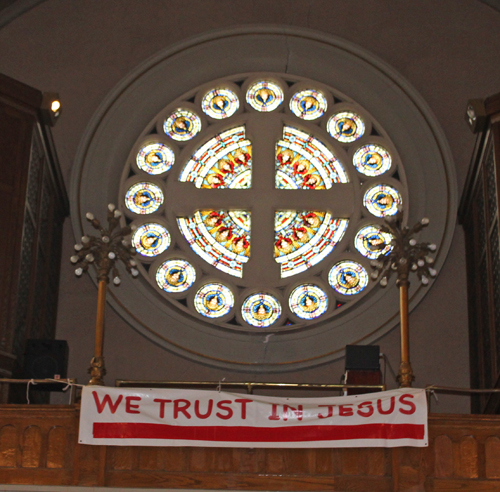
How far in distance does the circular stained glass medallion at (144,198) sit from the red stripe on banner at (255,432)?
13.6ft

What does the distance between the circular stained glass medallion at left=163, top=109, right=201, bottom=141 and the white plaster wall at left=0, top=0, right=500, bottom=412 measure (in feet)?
2.46

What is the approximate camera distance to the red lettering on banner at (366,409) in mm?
7463

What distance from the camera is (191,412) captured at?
24.6 ft

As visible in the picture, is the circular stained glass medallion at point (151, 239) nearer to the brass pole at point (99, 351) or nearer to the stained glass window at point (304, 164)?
the stained glass window at point (304, 164)

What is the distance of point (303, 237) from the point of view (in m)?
11.2

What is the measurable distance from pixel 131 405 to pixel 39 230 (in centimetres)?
290

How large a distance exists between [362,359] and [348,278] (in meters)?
2.23

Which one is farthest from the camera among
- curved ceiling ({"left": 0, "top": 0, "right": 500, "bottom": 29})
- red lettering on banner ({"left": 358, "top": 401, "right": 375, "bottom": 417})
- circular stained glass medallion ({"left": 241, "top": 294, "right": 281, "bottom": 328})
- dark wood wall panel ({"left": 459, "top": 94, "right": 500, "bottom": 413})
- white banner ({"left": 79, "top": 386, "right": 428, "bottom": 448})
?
curved ceiling ({"left": 0, "top": 0, "right": 500, "bottom": 29})

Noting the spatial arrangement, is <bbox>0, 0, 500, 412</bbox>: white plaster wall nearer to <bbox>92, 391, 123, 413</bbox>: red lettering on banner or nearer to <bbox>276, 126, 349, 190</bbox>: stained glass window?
<bbox>276, 126, 349, 190</bbox>: stained glass window

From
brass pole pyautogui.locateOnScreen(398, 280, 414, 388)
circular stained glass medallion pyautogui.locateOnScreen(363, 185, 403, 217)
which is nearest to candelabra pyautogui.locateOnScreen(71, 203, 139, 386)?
brass pole pyautogui.locateOnScreen(398, 280, 414, 388)

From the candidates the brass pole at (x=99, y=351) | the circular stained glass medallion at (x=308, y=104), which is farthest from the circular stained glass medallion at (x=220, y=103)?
the brass pole at (x=99, y=351)

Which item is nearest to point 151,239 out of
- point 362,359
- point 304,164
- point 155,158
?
point 155,158

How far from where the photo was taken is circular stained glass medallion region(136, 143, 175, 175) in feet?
37.3

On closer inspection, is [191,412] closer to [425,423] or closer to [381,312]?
[425,423]
